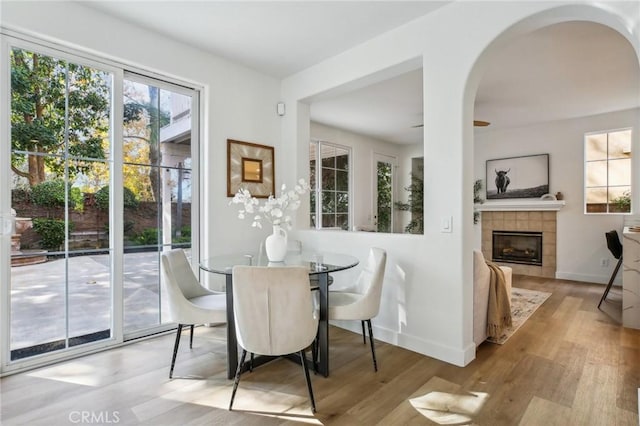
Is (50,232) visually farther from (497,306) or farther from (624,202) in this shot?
(624,202)

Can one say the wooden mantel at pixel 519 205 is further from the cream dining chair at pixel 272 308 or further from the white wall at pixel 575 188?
the cream dining chair at pixel 272 308

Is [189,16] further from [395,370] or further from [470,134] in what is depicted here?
[395,370]

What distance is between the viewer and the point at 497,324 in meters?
2.88

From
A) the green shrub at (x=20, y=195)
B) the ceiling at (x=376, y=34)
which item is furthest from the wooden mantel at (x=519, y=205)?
the green shrub at (x=20, y=195)

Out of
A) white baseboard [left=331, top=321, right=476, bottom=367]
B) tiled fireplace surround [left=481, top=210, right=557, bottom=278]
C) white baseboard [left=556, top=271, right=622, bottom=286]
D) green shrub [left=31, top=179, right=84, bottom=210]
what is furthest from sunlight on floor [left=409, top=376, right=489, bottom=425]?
tiled fireplace surround [left=481, top=210, right=557, bottom=278]

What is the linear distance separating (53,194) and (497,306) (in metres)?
3.73

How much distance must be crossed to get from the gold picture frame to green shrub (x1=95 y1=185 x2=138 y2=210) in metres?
0.89

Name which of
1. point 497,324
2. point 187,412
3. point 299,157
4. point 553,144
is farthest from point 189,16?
point 553,144

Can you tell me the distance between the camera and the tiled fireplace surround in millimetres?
5688

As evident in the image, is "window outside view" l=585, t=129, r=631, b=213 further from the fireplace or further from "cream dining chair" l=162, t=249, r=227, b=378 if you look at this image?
"cream dining chair" l=162, t=249, r=227, b=378

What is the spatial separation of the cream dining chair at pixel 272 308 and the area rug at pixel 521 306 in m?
2.00

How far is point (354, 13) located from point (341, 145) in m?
3.50

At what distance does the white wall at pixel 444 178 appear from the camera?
7.86 feet

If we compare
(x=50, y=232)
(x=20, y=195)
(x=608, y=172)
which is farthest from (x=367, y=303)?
(x=608, y=172)
